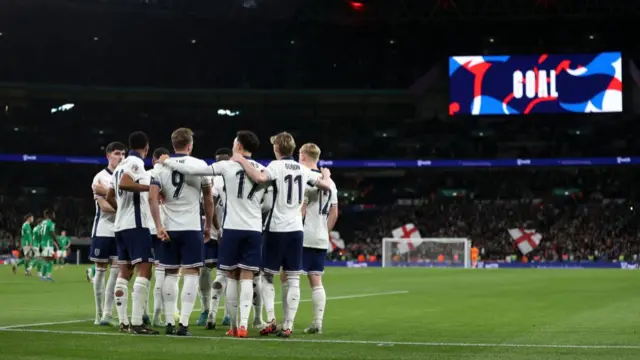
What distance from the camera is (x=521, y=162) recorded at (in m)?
62.1

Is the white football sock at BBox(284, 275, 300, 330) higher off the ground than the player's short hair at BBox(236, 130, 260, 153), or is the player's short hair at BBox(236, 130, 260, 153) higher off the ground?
the player's short hair at BBox(236, 130, 260, 153)

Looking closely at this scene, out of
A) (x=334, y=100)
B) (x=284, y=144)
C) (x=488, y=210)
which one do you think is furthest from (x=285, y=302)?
(x=334, y=100)

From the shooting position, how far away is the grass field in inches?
416

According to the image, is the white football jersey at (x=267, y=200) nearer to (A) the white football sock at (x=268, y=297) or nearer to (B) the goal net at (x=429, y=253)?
(A) the white football sock at (x=268, y=297)

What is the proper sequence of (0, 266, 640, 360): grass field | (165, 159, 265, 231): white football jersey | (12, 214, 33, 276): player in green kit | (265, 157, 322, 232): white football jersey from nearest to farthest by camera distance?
(0, 266, 640, 360): grass field, (165, 159, 265, 231): white football jersey, (265, 157, 322, 232): white football jersey, (12, 214, 33, 276): player in green kit

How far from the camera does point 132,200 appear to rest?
13.0m

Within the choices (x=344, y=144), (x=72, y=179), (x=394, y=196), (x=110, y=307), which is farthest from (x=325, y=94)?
(x=110, y=307)

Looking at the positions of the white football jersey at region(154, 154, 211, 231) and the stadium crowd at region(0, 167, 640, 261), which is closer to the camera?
the white football jersey at region(154, 154, 211, 231)

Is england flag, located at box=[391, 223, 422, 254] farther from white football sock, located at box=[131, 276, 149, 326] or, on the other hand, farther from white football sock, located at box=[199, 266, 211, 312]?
white football sock, located at box=[131, 276, 149, 326]

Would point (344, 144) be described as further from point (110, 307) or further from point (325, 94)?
point (110, 307)

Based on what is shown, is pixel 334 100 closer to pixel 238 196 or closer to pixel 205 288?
pixel 205 288

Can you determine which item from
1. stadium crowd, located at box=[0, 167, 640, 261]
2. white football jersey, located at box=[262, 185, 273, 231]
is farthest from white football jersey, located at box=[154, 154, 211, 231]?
stadium crowd, located at box=[0, 167, 640, 261]

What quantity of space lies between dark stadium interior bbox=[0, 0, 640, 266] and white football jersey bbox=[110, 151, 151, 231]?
157 ft

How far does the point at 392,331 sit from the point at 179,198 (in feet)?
11.6
